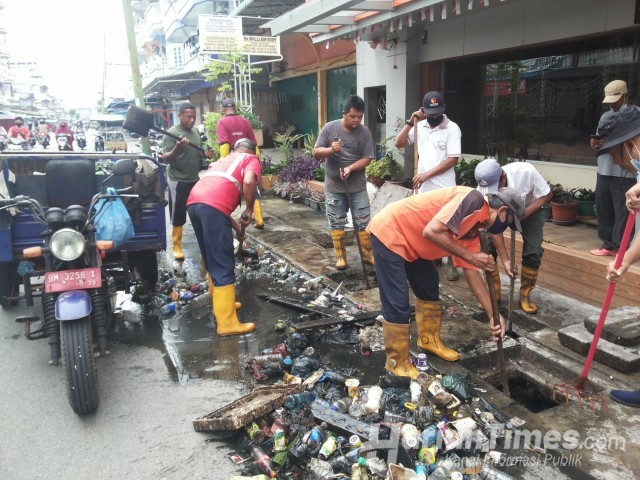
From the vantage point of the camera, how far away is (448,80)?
917 cm

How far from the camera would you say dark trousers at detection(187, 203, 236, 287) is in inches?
175

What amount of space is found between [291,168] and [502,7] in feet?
19.4

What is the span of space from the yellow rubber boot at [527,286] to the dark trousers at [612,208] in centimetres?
119

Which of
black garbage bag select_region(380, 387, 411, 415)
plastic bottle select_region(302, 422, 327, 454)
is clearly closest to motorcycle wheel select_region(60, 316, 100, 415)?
plastic bottle select_region(302, 422, 327, 454)

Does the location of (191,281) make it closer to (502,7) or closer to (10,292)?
(10,292)

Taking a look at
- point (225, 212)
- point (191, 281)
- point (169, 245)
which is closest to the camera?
point (225, 212)

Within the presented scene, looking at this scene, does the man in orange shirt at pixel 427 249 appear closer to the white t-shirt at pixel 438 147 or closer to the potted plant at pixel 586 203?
the white t-shirt at pixel 438 147

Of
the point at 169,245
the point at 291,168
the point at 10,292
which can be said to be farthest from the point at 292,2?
the point at 10,292

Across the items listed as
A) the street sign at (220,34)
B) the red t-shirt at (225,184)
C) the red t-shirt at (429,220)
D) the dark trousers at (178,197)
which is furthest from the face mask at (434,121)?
the street sign at (220,34)

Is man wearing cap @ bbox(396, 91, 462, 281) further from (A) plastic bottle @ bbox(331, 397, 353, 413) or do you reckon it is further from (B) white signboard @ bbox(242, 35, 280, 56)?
(B) white signboard @ bbox(242, 35, 280, 56)

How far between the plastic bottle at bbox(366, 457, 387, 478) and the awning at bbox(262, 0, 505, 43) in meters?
5.48

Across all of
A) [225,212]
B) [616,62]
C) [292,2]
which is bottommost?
[225,212]

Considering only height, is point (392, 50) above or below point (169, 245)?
above

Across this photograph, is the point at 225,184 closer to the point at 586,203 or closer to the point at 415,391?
the point at 415,391
